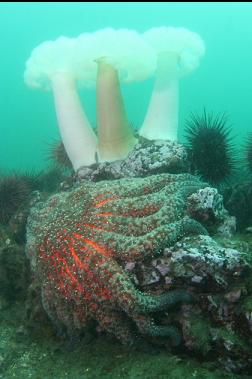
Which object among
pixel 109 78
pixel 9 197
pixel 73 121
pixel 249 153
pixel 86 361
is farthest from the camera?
pixel 249 153

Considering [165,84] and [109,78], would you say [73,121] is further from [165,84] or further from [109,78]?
[165,84]

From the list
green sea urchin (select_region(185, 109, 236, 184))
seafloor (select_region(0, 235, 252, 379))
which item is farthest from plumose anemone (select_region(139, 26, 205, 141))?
seafloor (select_region(0, 235, 252, 379))

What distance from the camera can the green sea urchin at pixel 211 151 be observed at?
24.5 feet

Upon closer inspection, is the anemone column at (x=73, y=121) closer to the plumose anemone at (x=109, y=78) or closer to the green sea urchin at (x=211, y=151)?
the plumose anemone at (x=109, y=78)

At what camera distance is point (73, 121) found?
7.85 meters

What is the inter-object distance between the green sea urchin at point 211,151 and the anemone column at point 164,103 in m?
0.50

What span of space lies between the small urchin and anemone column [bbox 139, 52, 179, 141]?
2990 millimetres

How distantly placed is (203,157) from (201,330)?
4.10m

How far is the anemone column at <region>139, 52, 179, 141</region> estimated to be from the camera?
7922 mm

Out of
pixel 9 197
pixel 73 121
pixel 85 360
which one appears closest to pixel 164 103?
pixel 73 121

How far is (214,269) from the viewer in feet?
13.7

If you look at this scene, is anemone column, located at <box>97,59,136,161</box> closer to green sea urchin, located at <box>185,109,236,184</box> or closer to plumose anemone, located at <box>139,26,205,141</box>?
plumose anemone, located at <box>139,26,205,141</box>

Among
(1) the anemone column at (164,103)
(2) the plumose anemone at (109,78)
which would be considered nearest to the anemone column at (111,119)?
(2) the plumose anemone at (109,78)

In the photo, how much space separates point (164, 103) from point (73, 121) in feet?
6.69
